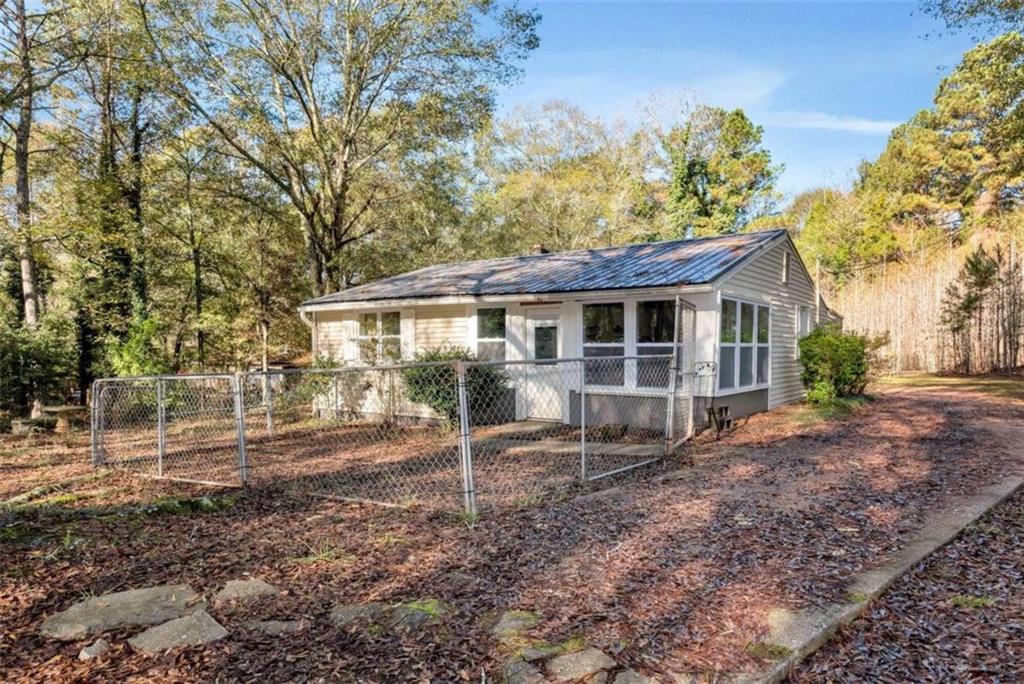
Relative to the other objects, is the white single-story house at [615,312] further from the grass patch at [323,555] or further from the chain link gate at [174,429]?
the grass patch at [323,555]

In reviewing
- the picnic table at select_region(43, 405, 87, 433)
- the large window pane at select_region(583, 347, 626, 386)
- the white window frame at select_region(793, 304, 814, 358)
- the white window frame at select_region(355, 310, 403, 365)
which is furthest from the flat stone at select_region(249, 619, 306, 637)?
the white window frame at select_region(793, 304, 814, 358)

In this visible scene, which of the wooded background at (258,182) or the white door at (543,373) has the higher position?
the wooded background at (258,182)

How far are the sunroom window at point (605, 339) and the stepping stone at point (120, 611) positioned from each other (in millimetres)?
7642

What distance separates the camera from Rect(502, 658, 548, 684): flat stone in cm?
242

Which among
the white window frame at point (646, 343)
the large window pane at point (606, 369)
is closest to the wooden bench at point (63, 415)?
the large window pane at point (606, 369)

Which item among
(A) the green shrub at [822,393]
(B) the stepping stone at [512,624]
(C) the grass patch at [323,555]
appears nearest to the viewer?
(B) the stepping stone at [512,624]

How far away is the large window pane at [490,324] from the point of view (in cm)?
1165

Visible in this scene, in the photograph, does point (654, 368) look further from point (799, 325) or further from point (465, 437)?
point (465, 437)

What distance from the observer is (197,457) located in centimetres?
868

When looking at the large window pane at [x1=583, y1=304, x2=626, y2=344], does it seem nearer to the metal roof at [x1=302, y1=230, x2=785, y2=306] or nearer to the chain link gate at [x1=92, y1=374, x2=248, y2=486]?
the metal roof at [x1=302, y1=230, x2=785, y2=306]

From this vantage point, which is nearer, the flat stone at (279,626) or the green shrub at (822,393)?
the flat stone at (279,626)

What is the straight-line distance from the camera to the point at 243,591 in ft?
11.1

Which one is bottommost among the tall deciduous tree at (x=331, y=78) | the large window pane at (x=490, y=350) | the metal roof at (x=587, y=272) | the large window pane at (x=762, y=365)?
the large window pane at (x=762, y=365)

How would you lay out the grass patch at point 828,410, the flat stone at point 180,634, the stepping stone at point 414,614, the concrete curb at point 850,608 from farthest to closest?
1. the grass patch at point 828,410
2. the stepping stone at point 414,614
3. the flat stone at point 180,634
4. the concrete curb at point 850,608
